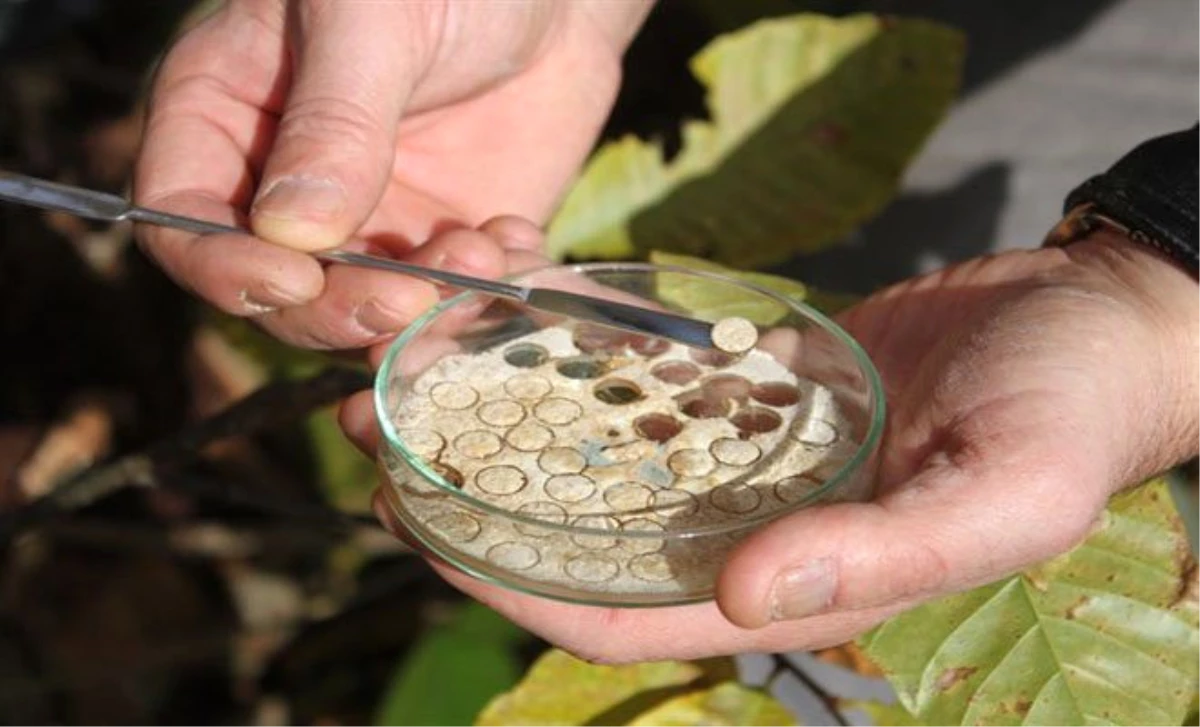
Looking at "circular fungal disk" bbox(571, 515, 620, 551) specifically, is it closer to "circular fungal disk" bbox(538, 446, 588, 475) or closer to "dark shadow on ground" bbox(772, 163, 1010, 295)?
"circular fungal disk" bbox(538, 446, 588, 475)

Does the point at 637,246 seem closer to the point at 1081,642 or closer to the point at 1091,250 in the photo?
the point at 1091,250

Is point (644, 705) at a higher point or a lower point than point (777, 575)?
lower

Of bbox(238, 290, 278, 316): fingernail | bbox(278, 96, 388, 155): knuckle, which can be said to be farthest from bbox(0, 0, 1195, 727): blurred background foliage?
bbox(278, 96, 388, 155): knuckle

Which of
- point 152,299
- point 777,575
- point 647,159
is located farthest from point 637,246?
point 152,299

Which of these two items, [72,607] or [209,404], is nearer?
[209,404]

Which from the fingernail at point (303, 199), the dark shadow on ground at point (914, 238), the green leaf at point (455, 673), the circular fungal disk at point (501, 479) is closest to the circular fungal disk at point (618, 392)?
the circular fungal disk at point (501, 479)

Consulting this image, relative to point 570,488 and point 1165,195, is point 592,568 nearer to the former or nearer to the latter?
point 570,488
